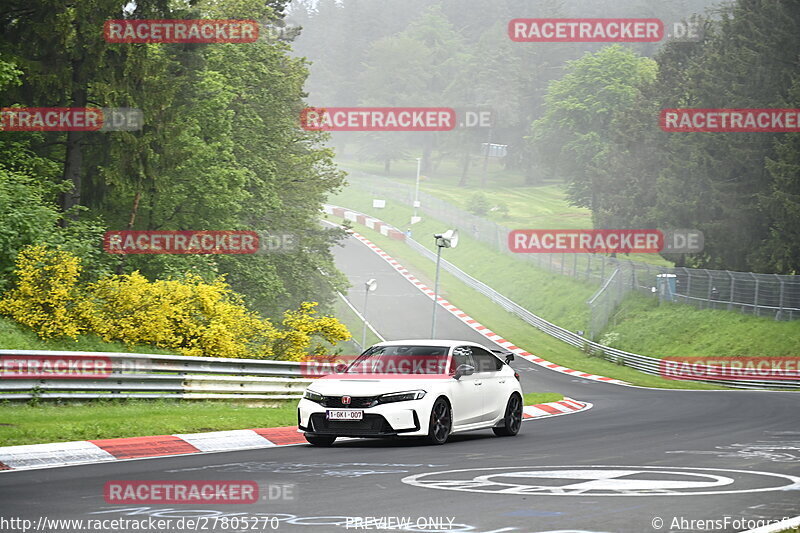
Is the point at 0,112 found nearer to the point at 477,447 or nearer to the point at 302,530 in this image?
the point at 477,447

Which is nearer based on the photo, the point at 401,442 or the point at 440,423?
the point at 440,423

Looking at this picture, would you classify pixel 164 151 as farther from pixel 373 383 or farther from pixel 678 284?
pixel 678 284

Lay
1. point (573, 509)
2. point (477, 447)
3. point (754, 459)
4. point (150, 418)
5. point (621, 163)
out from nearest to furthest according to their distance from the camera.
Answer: point (573, 509) → point (754, 459) → point (477, 447) → point (150, 418) → point (621, 163)

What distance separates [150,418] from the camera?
1719 cm

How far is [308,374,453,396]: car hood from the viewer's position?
1584 centimetres

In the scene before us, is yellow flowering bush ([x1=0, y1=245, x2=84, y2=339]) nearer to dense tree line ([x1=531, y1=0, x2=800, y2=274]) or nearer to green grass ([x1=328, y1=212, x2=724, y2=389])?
green grass ([x1=328, y1=212, x2=724, y2=389])

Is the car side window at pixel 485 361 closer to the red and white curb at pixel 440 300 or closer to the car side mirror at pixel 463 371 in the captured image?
the car side mirror at pixel 463 371

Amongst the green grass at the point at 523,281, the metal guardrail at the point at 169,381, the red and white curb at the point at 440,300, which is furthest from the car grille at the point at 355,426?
the green grass at the point at 523,281

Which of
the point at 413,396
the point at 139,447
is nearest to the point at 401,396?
the point at 413,396

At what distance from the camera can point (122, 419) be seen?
1659 centimetres

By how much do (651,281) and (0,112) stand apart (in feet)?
137

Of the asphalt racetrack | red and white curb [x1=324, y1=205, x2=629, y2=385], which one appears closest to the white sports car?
the asphalt racetrack

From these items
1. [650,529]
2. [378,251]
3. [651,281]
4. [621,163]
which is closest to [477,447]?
[650,529]

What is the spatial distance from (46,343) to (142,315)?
105 inches
